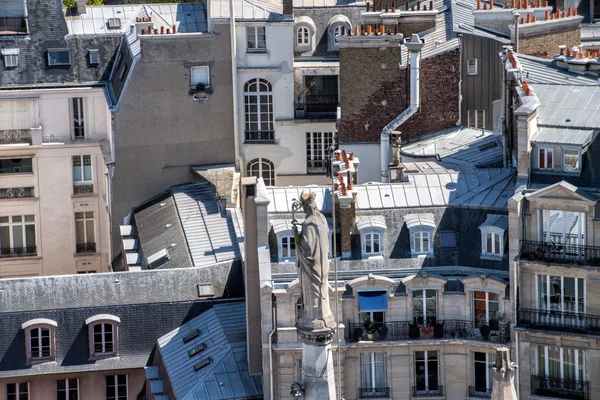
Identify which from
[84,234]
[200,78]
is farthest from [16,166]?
[200,78]

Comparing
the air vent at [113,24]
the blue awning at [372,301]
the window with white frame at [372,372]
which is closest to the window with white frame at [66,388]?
the window with white frame at [372,372]

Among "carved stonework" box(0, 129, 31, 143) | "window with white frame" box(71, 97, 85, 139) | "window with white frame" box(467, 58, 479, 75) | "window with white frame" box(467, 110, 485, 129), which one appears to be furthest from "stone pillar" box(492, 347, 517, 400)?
"carved stonework" box(0, 129, 31, 143)

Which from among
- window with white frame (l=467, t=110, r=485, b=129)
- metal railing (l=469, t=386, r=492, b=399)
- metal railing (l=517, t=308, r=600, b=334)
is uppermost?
window with white frame (l=467, t=110, r=485, b=129)

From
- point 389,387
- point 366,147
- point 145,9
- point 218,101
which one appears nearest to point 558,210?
point 389,387

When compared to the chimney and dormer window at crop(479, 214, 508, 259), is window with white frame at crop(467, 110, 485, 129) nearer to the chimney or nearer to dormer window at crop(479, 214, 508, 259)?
dormer window at crop(479, 214, 508, 259)

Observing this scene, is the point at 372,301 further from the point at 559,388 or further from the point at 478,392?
the point at 559,388

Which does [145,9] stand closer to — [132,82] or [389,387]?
[132,82]
